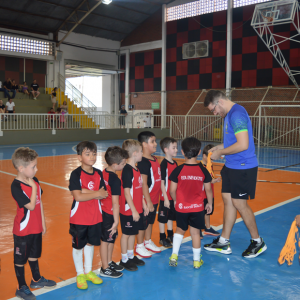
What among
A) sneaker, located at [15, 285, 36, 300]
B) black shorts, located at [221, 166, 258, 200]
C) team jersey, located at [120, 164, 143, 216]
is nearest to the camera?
sneaker, located at [15, 285, 36, 300]

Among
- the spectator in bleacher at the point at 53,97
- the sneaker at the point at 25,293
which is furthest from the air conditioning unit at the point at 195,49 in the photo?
the sneaker at the point at 25,293

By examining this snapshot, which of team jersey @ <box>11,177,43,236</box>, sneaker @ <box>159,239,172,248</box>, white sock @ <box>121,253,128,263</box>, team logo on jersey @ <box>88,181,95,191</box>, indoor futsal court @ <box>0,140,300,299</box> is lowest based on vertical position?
indoor futsal court @ <box>0,140,300,299</box>

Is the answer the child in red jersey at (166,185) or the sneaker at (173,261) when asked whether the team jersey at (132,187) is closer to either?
the child in red jersey at (166,185)

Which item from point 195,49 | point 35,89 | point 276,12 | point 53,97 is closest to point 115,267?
point 276,12

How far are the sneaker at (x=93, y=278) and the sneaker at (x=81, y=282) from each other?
2.9 inches

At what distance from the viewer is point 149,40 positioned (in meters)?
25.2

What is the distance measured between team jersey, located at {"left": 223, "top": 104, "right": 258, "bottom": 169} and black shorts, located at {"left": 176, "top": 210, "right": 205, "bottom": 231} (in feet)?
2.35

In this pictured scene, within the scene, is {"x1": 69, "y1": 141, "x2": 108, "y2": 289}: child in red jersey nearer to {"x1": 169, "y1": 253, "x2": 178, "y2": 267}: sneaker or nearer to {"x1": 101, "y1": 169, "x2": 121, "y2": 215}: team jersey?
{"x1": 101, "y1": 169, "x2": 121, "y2": 215}: team jersey

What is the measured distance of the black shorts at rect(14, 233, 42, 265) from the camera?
2635 millimetres

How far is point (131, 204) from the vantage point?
3027mm

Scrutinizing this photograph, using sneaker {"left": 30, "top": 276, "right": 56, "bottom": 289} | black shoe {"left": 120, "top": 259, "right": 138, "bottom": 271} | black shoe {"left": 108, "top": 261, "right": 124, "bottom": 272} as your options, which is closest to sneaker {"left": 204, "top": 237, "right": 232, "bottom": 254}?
black shoe {"left": 120, "top": 259, "right": 138, "bottom": 271}

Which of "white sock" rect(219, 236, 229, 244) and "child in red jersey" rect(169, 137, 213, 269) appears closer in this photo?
"child in red jersey" rect(169, 137, 213, 269)

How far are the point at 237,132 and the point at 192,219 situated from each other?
1005 mm

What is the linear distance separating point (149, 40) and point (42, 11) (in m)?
8.17
